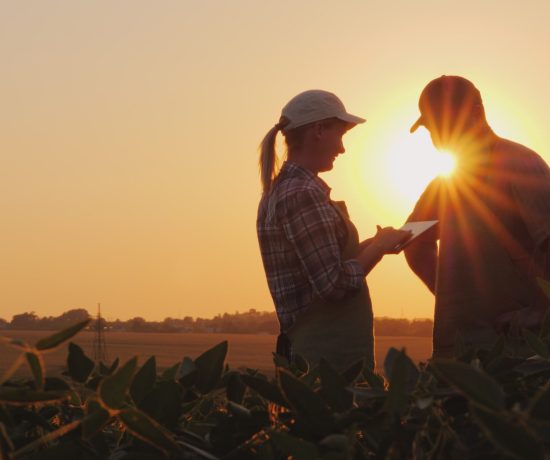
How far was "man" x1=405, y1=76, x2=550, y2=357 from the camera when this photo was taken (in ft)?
12.1

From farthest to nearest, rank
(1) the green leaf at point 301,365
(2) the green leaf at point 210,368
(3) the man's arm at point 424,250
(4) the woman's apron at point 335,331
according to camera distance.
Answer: (3) the man's arm at point 424,250 → (4) the woman's apron at point 335,331 → (1) the green leaf at point 301,365 → (2) the green leaf at point 210,368

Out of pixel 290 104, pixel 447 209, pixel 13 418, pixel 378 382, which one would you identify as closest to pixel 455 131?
pixel 447 209

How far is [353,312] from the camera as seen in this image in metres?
4.31

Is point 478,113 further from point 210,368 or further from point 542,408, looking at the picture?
point 542,408

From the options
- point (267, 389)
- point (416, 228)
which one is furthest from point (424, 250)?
point (267, 389)

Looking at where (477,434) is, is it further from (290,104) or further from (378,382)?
(290,104)

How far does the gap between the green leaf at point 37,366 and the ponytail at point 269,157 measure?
12.0ft

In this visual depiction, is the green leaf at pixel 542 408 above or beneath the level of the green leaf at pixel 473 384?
beneath

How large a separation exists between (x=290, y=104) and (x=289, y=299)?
3.44 ft

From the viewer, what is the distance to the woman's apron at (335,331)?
4211 millimetres

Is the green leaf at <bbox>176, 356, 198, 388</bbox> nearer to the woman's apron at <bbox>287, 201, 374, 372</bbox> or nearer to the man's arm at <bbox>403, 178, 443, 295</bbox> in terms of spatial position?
the woman's apron at <bbox>287, 201, 374, 372</bbox>

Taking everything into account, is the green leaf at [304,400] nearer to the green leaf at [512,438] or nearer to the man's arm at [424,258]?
the green leaf at [512,438]

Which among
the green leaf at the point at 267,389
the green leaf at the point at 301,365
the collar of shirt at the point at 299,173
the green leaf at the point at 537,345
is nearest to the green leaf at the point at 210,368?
the green leaf at the point at 267,389

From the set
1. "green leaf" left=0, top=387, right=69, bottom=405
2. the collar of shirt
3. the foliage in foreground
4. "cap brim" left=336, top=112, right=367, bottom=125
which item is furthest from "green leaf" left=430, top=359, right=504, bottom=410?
"cap brim" left=336, top=112, right=367, bottom=125
